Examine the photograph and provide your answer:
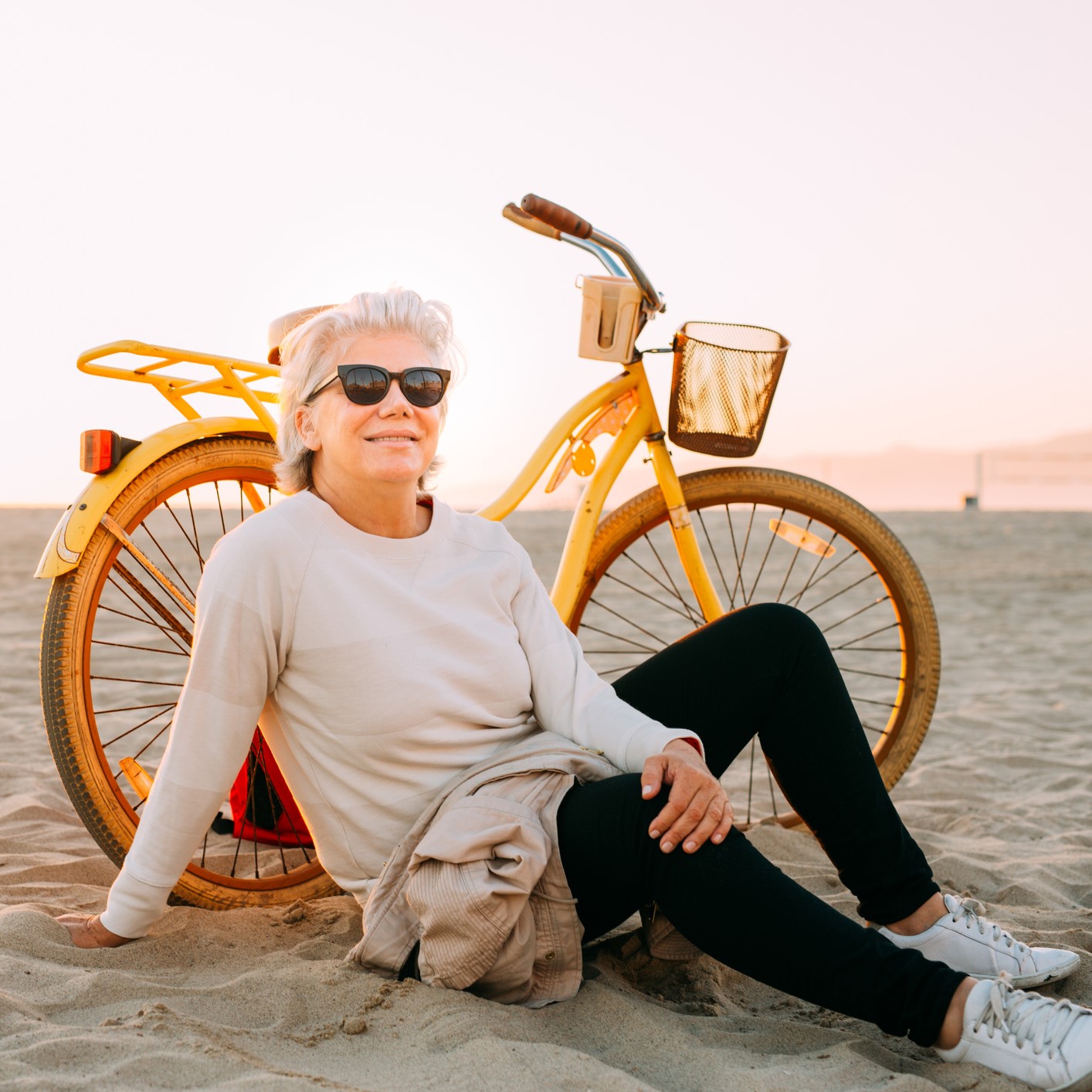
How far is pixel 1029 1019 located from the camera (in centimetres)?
162

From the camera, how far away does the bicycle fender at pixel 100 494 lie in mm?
A: 2301

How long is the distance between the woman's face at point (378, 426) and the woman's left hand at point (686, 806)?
2.14 feet

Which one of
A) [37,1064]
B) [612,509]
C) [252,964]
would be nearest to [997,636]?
[612,509]

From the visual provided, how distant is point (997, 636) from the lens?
710cm

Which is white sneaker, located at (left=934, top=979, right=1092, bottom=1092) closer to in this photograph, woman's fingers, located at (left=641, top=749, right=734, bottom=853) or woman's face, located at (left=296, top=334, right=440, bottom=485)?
woman's fingers, located at (left=641, top=749, right=734, bottom=853)

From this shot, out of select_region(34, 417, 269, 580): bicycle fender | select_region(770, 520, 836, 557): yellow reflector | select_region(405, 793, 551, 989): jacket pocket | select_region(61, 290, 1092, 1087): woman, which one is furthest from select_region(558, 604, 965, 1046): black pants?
select_region(34, 417, 269, 580): bicycle fender

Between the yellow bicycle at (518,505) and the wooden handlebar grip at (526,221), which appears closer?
the yellow bicycle at (518,505)

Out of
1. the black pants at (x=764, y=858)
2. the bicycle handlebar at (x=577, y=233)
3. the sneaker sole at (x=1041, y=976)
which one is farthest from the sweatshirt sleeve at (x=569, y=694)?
the bicycle handlebar at (x=577, y=233)

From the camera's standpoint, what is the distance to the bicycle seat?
7.72ft

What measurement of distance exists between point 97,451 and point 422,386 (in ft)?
2.82

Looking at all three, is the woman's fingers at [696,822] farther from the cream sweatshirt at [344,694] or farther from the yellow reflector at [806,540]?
the yellow reflector at [806,540]

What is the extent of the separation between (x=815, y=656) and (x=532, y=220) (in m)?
1.38

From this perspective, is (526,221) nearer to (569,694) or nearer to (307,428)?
(307,428)

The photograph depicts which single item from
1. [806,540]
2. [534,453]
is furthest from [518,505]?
[806,540]
